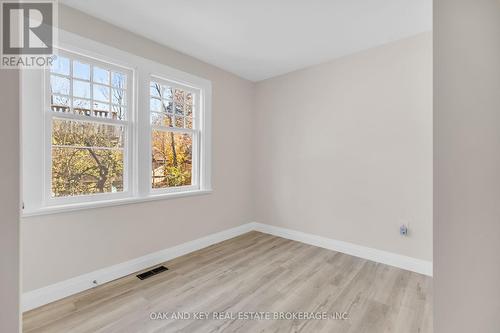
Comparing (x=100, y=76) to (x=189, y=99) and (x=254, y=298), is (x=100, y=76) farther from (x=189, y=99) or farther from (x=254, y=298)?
(x=254, y=298)

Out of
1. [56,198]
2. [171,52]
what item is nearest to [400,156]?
[171,52]

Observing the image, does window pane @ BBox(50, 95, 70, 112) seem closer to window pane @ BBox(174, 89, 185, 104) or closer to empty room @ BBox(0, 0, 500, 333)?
empty room @ BBox(0, 0, 500, 333)

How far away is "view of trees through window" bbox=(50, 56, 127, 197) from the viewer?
211 centimetres

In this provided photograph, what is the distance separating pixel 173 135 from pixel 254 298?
2176 millimetres

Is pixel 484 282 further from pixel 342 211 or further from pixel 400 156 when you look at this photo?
pixel 342 211

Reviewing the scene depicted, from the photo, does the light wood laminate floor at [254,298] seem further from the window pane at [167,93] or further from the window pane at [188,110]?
the window pane at [167,93]

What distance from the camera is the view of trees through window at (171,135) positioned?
284 centimetres

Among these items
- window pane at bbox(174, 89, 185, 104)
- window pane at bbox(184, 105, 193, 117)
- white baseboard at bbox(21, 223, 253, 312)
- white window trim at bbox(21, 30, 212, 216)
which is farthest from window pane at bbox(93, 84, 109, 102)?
white baseboard at bbox(21, 223, 253, 312)

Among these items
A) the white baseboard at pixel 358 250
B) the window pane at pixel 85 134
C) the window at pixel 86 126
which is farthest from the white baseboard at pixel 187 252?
the window pane at pixel 85 134

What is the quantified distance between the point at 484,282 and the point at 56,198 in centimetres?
304

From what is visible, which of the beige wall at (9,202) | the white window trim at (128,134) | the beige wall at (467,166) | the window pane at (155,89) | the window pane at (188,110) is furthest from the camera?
the window pane at (188,110)

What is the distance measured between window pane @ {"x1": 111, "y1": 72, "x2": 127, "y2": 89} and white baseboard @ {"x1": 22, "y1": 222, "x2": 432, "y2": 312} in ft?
6.37

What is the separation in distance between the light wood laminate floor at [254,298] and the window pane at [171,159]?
3.34 feet

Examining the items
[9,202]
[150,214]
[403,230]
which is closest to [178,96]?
[150,214]
